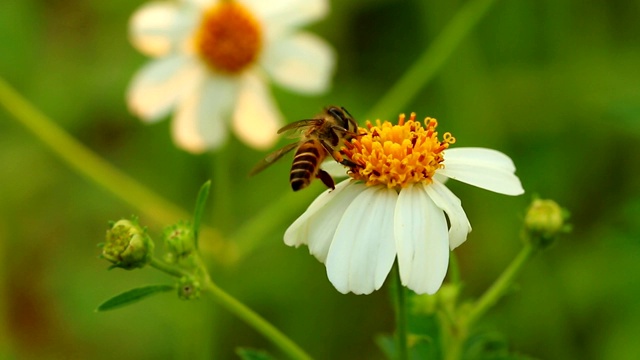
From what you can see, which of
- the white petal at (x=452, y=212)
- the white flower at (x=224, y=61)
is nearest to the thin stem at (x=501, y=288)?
the white petal at (x=452, y=212)

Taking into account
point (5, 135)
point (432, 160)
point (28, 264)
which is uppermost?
point (432, 160)

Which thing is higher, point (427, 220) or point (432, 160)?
point (432, 160)

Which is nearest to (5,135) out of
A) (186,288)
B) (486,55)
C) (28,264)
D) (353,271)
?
(28,264)

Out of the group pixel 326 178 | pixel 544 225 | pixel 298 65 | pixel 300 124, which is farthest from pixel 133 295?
pixel 298 65

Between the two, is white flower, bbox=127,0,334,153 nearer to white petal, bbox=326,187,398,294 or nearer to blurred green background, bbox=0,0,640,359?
blurred green background, bbox=0,0,640,359

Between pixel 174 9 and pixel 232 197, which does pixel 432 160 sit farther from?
pixel 232 197

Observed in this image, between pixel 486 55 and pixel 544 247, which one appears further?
pixel 486 55

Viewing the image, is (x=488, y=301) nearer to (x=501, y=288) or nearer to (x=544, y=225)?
(x=501, y=288)
